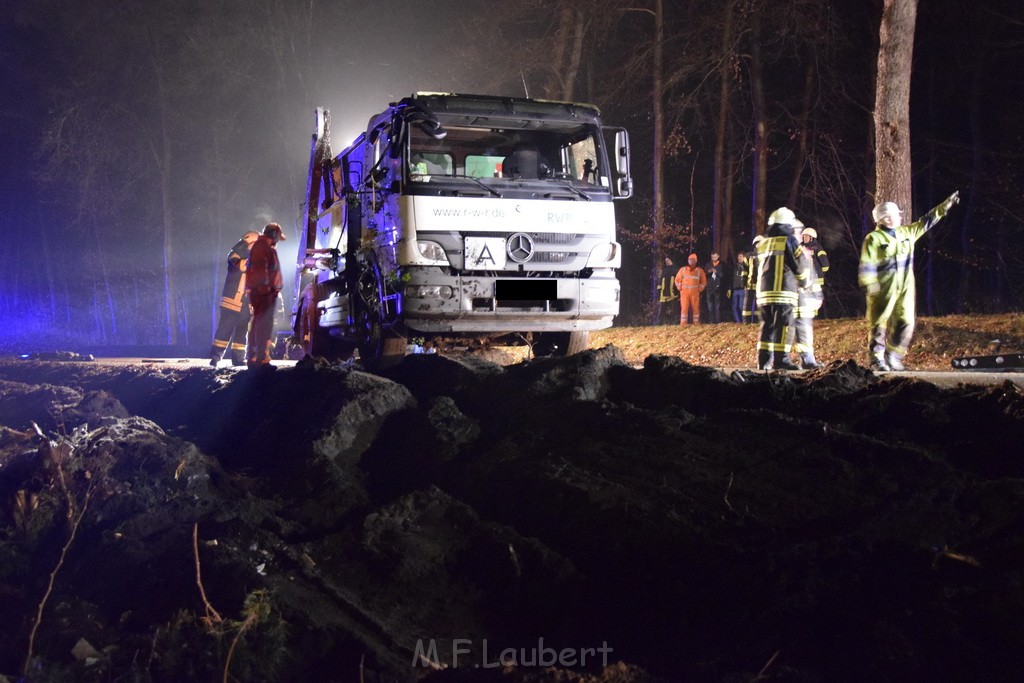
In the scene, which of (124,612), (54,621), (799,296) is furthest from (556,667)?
(799,296)

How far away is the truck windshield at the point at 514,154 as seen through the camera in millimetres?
8102

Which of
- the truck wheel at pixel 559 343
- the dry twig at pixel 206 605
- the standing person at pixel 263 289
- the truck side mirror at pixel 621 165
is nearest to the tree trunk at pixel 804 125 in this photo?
the truck wheel at pixel 559 343

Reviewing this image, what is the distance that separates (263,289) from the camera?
10.5 m

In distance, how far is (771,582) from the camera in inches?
141

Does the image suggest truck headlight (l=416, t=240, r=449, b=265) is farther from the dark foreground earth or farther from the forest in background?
the forest in background

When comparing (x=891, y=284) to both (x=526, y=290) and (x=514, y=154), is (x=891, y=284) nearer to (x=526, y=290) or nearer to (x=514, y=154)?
(x=526, y=290)

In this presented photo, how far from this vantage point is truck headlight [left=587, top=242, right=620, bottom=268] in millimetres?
8320

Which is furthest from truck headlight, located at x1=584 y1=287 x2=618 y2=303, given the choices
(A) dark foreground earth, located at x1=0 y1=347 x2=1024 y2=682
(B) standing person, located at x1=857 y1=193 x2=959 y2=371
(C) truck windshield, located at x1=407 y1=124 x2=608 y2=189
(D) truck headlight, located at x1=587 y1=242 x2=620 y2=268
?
(B) standing person, located at x1=857 y1=193 x2=959 y2=371

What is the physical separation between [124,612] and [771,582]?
2.87 metres

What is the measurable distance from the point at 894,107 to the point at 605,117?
14.2 metres

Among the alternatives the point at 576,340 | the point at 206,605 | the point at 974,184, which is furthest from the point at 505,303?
the point at 974,184

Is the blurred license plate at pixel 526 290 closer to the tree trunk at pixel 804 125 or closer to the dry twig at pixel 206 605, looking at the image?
the dry twig at pixel 206 605

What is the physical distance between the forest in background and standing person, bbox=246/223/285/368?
9.05 metres

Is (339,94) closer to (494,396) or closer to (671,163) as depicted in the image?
(671,163)
